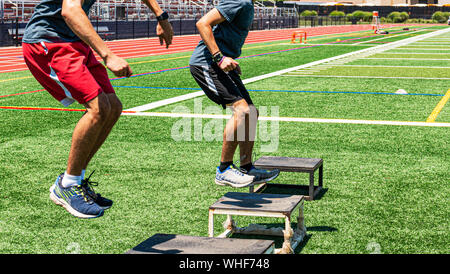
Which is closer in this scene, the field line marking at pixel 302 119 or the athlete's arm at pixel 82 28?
the athlete's arm at pixel 82 28

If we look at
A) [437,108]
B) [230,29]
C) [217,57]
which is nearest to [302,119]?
[437,108]

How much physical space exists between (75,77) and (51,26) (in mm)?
426

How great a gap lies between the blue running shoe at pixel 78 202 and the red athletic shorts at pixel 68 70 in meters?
0.57

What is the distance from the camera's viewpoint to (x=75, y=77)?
12.9ft

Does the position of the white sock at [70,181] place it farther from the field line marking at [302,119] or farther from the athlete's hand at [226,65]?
the field line marking at [302,119]

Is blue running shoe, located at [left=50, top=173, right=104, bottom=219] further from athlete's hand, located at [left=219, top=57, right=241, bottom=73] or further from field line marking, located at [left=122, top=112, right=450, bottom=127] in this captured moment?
field line marking, located at [left=122, top=112, right=450, bottom=127]

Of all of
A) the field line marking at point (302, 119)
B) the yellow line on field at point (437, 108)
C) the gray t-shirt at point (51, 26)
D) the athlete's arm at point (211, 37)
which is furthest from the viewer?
the yellow line on field at point (437, 108)

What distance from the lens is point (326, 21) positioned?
263ft

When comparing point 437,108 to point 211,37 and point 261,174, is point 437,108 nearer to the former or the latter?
point 261,174

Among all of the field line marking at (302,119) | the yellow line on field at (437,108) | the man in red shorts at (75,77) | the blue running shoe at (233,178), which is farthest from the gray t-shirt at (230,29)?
the yellow line on field at (437,108)

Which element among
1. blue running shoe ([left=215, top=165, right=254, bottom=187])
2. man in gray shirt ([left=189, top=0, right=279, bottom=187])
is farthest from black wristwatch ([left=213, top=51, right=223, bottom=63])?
blue running shoe ([left=215, top=165, right=254, bottom=187])

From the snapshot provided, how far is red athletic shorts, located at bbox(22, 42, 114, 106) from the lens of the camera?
155 inches

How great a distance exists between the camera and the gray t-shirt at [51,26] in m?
4.06

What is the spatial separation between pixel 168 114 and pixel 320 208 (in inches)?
199
